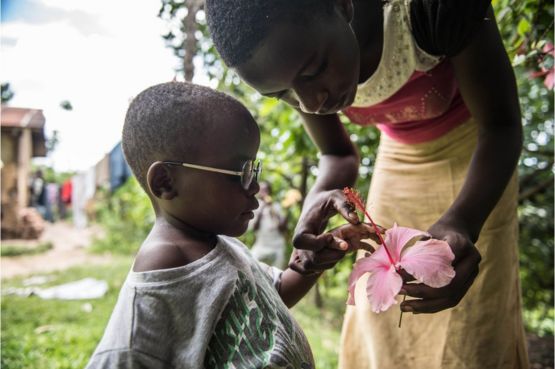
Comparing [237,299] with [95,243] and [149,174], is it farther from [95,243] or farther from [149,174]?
[95,243]

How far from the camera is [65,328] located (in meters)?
4.90

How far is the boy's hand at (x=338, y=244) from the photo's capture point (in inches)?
48.3

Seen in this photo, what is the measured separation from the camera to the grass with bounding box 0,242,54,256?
11.6 m

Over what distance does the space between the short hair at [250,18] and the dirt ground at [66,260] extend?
14.2 feet

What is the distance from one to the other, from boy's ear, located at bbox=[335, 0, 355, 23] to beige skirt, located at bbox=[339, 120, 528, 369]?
584 millimetres

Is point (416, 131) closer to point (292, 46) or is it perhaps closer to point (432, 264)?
point (292, 46)

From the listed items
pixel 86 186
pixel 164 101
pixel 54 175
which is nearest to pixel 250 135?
pixel 164 101

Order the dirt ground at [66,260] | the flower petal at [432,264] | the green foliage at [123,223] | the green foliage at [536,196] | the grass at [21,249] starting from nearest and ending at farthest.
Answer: the flower petal at [432,264] → the green foliage at [536,196] → the dirt ground at [66,260] → the grass at [21,249] → the green foliage at [123,223]

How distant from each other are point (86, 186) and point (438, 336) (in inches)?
655

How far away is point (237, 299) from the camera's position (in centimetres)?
124

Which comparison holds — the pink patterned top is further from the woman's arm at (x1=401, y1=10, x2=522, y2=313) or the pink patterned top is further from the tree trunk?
the tree trunk

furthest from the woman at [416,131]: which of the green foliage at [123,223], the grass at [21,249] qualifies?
the grass at [21,249]

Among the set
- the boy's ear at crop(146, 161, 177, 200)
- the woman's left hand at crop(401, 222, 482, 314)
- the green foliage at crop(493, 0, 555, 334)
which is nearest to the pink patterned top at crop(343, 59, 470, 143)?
the woman's left hand at crop(401, 222, 482, 314)

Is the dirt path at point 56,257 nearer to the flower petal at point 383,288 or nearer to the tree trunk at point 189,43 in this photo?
the tree trunk at point 189,43
